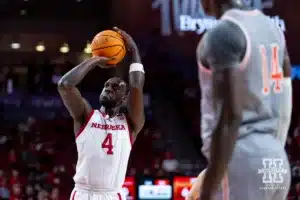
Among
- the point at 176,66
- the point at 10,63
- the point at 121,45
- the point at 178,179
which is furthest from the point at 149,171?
the point at 121,45

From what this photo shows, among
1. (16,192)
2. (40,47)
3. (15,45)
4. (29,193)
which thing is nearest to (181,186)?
(29,193)

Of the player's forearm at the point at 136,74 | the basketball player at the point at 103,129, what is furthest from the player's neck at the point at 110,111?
the player's forearm at the point at 136,74

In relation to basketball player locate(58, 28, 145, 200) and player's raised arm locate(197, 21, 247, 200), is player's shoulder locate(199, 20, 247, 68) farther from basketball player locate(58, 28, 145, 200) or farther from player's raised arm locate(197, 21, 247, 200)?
basketball player locate(58, 28, 145, 200)

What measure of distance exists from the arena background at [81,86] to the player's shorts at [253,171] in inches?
445

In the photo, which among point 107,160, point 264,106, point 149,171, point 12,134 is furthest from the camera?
point 12,134

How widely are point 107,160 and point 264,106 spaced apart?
2.53m

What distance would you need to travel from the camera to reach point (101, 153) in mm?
4723

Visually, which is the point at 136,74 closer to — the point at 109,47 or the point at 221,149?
the point at 109,47

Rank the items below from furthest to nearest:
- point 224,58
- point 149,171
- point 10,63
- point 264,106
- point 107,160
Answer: point 10,63
point 149,171
point 107,160
point 264,106
point 224,58

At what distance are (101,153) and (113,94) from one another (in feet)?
1.65

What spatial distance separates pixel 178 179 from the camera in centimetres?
1245

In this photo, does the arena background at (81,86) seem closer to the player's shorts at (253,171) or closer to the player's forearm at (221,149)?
the player's shorts at (253,171)

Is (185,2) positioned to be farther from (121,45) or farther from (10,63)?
(121,45)

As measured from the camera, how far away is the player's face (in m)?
4.92
